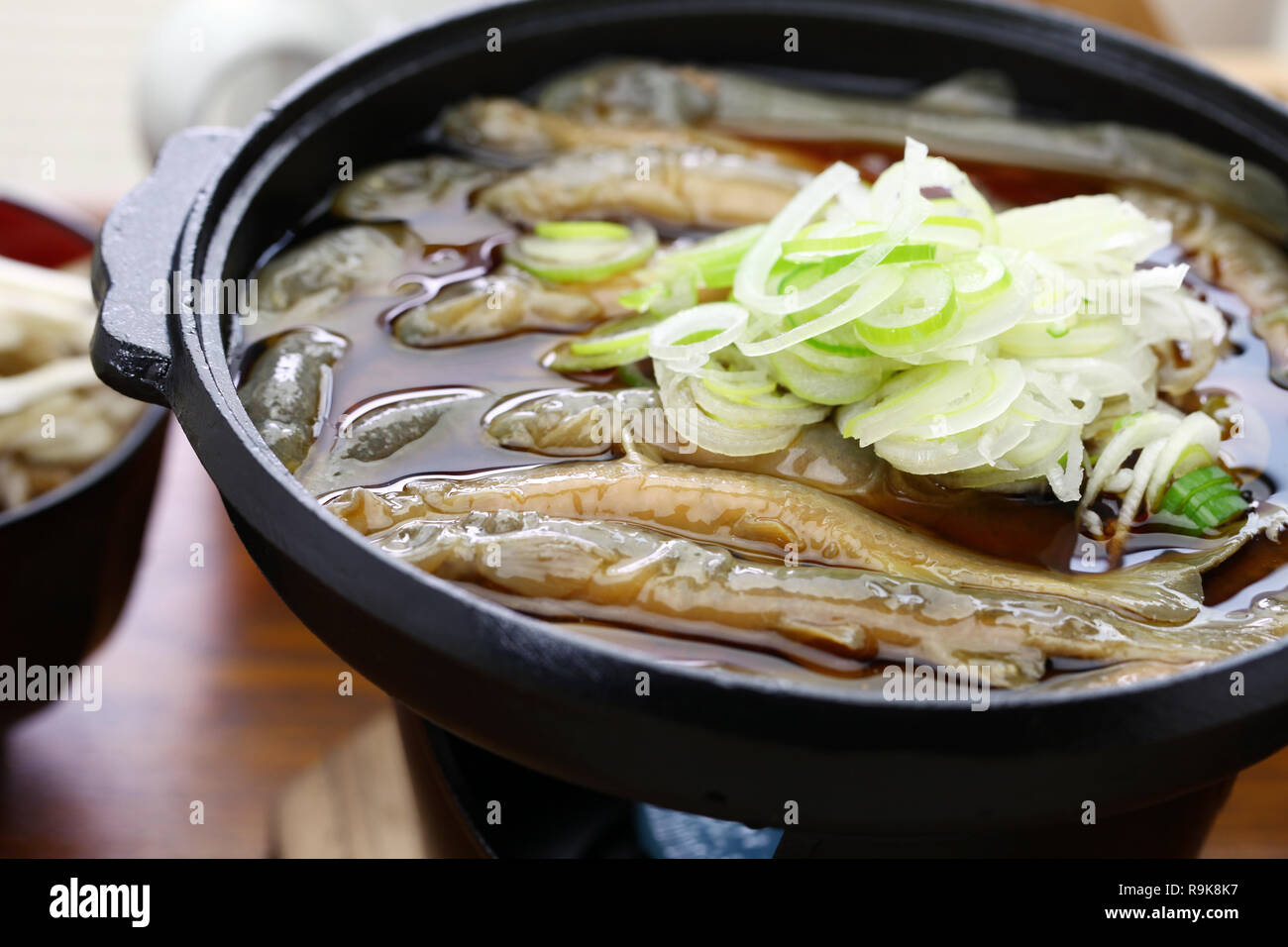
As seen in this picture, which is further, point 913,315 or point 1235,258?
point 1235,258

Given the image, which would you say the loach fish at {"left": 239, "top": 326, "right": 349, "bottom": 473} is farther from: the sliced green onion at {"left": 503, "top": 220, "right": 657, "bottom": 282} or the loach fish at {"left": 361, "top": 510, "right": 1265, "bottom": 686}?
the sliced green onion at {"left": 503, "top": 220, "right": 657, "bottom": 282}

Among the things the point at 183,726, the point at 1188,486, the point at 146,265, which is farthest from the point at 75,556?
the point at 1188,486

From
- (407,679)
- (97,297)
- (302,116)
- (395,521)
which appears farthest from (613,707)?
(302,116)

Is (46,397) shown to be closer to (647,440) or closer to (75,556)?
(75,556)

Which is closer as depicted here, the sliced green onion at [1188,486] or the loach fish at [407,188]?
the sliced green onion at [1188,486]

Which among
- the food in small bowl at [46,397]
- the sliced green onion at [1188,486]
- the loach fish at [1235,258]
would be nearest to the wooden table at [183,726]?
the food in small bowl at [46,397]

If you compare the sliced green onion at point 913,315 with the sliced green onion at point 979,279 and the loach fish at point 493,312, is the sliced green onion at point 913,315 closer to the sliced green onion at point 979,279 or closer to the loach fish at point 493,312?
the sliced green onion at point 979,279

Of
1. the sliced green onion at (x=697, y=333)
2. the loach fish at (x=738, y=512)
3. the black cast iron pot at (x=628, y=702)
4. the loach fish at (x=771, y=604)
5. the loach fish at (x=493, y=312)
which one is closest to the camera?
the black cast iron pot at (x=628, y=702)

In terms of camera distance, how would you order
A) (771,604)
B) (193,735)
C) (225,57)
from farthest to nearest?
(225,57) → (193,735) → (771,604)
